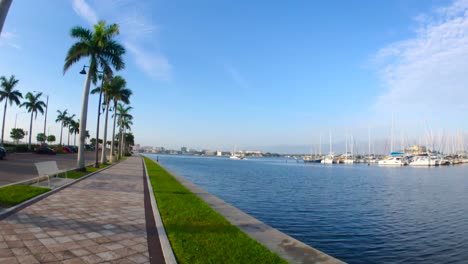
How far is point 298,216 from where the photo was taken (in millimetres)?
13914

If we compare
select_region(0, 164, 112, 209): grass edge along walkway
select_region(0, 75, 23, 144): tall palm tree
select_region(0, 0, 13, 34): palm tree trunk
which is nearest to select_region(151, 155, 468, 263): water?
select_region(0, 164, 112, 209): grass edge along walkway

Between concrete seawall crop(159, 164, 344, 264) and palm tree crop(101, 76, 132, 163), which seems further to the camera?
palm tree crop(101, 76, 132, 163)

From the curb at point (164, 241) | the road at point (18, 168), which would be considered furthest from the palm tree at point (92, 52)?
the curb at point (164, 241)

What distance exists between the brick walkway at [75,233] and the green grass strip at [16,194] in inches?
25.4

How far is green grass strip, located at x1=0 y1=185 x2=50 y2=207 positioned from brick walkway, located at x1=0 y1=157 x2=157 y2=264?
65 cm

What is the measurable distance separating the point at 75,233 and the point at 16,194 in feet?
17.6

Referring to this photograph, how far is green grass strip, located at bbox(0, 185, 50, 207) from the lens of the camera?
901 cm

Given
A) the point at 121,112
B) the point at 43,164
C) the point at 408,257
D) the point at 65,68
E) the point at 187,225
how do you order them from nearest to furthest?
the point at 187,225 → the point at 408,257 → the point at 43,164 → the point at 65,68 → the point at 121,112

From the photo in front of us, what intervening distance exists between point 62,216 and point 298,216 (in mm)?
9809

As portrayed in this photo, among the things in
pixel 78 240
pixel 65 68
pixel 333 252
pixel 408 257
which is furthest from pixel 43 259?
pixel 65 68

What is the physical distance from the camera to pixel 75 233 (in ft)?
21.3

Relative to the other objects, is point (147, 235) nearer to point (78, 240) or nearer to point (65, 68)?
point (78, 240)

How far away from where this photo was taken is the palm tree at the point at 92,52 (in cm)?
2172

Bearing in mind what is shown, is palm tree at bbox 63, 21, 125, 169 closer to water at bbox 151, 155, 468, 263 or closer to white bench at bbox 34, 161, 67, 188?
white bench at bbox 34, 161, 67, 188
